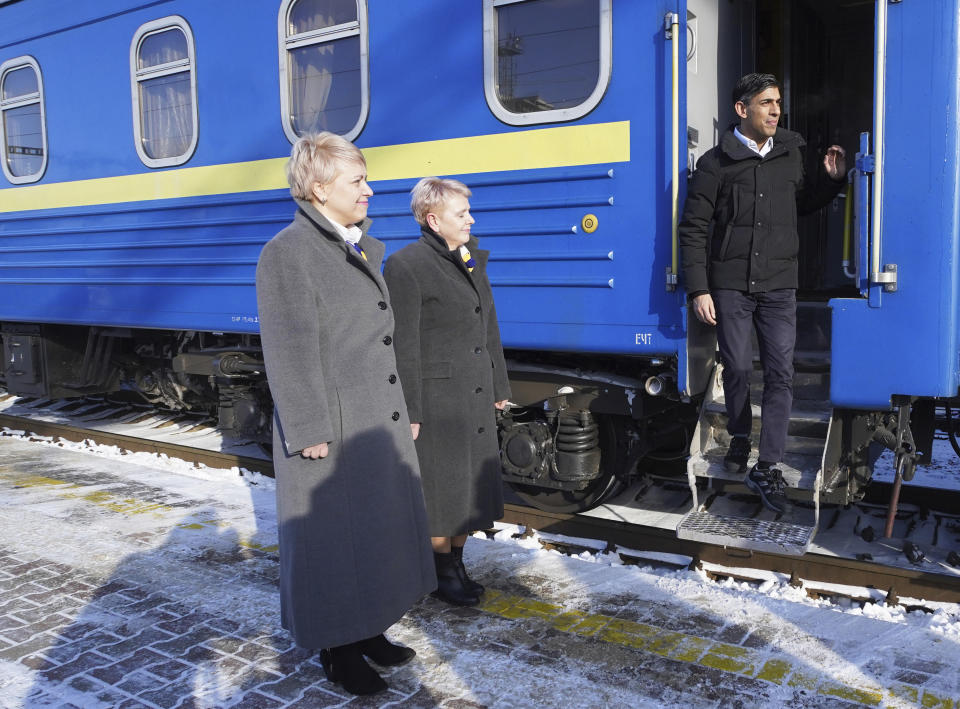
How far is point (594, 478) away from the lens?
4.80m

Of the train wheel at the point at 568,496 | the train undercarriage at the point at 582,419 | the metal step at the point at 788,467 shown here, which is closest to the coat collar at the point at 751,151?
the train undercarriage at the point at 582,419

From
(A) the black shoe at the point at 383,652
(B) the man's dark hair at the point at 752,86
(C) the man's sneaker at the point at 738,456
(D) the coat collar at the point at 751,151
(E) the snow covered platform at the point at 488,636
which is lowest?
(E) the snow covered platform at the point at 488,636

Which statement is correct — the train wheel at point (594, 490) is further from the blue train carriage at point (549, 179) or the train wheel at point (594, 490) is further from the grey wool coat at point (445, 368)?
the grey wool coat at point (445, 368)

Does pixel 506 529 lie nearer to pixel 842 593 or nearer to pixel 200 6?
pixel 842 593

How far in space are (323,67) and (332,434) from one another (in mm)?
3021

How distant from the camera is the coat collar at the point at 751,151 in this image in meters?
3.91

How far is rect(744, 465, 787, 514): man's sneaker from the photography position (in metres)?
3.83

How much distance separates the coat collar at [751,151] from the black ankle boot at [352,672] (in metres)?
2.53

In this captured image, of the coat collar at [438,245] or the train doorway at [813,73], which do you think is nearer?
the coat collar at [438,245]

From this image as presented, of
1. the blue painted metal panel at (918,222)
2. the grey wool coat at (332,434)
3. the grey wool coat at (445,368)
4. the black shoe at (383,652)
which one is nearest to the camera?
the grey wool coat at (332,434)

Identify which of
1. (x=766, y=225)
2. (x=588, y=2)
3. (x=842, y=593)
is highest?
(x=588, y=2)

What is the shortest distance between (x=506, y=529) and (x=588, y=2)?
2.68 m

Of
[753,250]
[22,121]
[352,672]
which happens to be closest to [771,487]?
[753,250]

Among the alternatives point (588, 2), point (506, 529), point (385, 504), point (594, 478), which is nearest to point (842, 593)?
point (594, 478)
